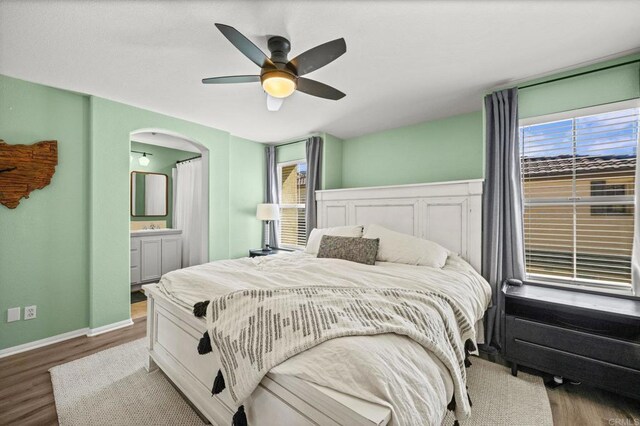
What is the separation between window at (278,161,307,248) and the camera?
4.49 m

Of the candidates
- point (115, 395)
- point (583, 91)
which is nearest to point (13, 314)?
point (115, 395)

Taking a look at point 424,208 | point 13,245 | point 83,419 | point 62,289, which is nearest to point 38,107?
point 13,245

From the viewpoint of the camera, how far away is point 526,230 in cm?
254

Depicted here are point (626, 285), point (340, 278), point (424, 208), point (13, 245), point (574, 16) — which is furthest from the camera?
point (424, 208)

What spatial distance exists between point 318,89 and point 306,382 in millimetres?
1902

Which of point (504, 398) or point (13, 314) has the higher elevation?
point (13, 314)

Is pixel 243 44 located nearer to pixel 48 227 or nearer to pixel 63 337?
pixel 48 227

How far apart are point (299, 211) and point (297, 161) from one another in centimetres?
85

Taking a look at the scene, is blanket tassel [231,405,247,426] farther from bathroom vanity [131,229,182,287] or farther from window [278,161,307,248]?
bathroom vanity [131,229,182,287]

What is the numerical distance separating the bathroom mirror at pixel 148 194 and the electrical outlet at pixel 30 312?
265cm

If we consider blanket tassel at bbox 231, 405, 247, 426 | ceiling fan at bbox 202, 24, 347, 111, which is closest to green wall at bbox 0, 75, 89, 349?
ceiling fan at bbox 202, 24, 347, 111

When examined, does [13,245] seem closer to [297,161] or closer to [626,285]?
[297,161]

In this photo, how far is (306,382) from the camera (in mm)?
967

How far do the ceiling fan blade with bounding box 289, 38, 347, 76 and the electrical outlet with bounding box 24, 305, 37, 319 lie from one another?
3.28m
